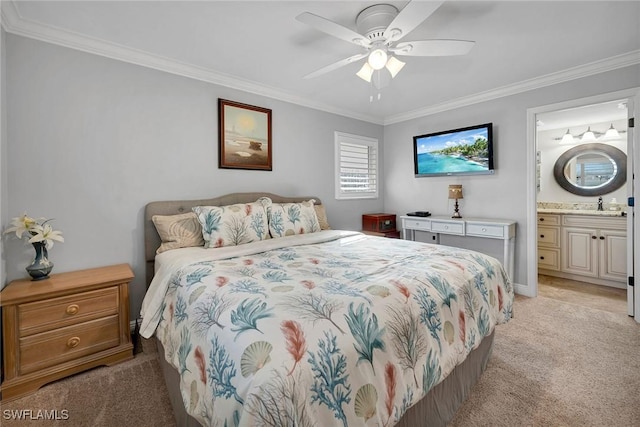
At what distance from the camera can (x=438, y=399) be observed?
4.76ft

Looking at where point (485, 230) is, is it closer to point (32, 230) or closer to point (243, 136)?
point (243, 136)

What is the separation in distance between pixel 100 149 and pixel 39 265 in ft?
3.24

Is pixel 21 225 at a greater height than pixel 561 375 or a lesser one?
greater

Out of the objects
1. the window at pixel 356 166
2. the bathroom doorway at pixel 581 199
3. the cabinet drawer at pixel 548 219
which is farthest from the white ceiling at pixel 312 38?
the cabinet drawer at pixel 548 219

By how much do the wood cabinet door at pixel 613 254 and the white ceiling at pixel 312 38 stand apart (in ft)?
6.87

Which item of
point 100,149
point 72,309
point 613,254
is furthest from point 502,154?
point 72,309

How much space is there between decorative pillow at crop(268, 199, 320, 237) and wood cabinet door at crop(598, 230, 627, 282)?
12.4 feet

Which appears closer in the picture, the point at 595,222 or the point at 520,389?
the point at 520,389

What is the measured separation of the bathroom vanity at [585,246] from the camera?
3.57 metres

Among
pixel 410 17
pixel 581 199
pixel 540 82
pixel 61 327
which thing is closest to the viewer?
pixel 410 17

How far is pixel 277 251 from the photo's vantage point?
87.4 inches

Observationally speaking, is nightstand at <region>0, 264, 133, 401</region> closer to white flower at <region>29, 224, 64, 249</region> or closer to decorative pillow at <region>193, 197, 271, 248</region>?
white flower at <region>29, 224, 64, 249</region>

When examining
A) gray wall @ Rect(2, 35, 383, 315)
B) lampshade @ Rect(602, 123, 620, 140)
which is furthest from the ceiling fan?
lampshade @ Rect(602, 123, 620, 140)

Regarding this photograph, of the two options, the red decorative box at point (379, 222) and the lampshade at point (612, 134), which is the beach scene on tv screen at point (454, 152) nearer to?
the red decorative box at point (379, 222)
